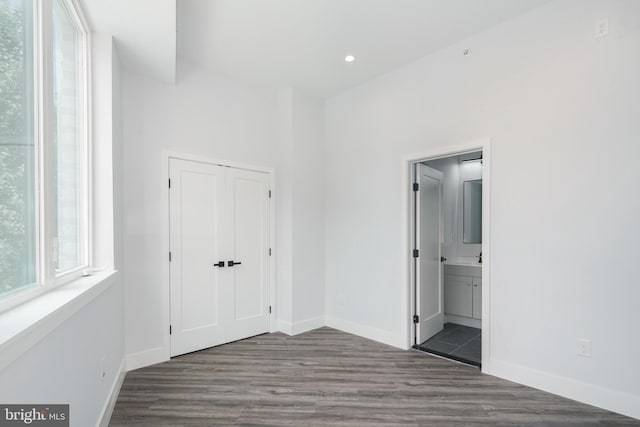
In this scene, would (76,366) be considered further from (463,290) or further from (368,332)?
(463,290)

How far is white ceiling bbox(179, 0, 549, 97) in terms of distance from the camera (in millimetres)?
2660

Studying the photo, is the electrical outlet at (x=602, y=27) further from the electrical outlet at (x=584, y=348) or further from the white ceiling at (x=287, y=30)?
the electrical outlet at (x=584, y=348)

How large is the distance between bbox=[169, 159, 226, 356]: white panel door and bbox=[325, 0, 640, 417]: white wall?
2290 mm

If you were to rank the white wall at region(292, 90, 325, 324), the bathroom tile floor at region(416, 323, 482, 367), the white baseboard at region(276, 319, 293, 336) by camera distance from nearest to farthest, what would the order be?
the bathroom tile floor at region(416, 323, 482, 367) → the white baseboard at region(276, 319, 293, 336) → the white wall at region(292, 90, 325, 324)

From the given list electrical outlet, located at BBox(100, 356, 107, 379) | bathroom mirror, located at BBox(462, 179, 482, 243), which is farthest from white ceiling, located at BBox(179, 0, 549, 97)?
electrical outlet, located at BBox(100, 356, 107, 379)

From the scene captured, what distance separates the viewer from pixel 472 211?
4902 millimetres

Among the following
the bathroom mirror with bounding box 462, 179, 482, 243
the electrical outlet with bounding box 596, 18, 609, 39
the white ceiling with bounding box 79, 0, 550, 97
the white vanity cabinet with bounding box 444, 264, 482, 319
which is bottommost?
the white vanity cabinet with bounding box 444, 264, 482, 319

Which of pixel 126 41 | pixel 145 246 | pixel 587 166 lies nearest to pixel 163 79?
pixel 126 41

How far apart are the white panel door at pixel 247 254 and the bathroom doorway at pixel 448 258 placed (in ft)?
6.44

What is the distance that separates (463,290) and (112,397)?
13.9 ft

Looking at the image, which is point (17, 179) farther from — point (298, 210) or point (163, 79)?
point (298, 210)

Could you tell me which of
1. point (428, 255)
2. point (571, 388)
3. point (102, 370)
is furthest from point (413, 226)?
point (102, 370)

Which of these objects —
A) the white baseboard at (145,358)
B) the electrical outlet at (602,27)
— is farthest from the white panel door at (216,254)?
the electrical outlet at (602,27)
